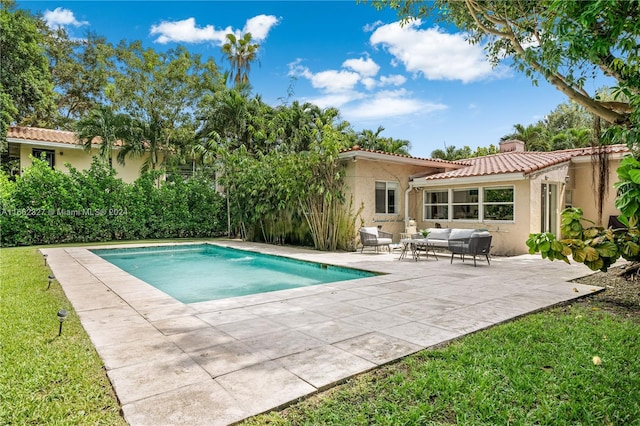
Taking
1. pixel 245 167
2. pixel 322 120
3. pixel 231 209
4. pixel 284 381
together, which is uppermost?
pixel 322 120

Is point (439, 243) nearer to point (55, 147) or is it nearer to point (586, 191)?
point (586, 191)

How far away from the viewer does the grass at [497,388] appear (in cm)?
299

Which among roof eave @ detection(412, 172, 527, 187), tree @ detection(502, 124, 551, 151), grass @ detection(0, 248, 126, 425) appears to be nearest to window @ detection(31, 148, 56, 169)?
grass @ detection(0, 248, 126, 425)

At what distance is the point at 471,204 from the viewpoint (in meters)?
16.0

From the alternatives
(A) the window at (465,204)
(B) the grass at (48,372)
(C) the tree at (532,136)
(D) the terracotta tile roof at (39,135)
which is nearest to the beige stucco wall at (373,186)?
(A) the window at (465,204)

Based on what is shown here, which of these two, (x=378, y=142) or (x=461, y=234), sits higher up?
(x=378, y=142)

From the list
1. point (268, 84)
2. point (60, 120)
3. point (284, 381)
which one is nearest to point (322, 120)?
point (268, 84)

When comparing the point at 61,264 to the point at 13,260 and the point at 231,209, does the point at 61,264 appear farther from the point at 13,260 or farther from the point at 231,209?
the point at 231,209

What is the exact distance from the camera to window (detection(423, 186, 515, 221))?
15.0 metres

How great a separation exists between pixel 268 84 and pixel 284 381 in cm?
2892

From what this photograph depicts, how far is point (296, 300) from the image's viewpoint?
22.7 ft

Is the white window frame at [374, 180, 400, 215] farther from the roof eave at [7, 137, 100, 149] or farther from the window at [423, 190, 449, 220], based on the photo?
the roof eave at [7, 137, 100, 149]

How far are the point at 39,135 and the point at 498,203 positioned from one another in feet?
82.6

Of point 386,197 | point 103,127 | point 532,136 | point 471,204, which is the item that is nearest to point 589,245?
point 471,204
